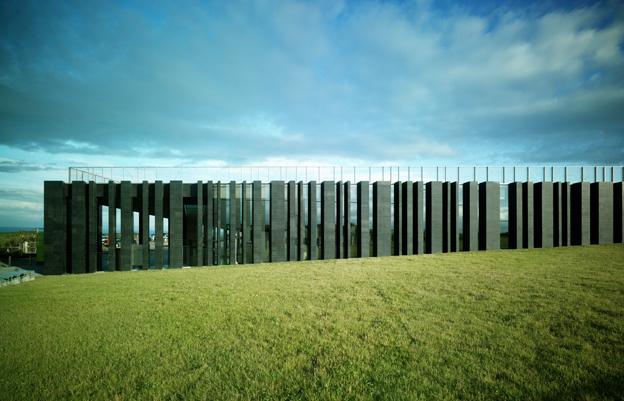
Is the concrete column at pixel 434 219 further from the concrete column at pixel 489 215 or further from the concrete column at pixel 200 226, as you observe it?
the concrete column at pixel 200 226

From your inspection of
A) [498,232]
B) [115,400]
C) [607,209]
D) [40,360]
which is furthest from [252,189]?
[607,209]

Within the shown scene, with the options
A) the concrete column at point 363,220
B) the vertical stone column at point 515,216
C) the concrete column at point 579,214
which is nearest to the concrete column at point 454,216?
the vertical stone column at point 515,216

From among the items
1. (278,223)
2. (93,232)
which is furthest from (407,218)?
(93,232)

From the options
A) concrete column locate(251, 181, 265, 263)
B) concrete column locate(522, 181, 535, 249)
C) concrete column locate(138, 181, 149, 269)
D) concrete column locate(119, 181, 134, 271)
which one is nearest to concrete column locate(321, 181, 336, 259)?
concrete column locate(251, 181, 265, 263)

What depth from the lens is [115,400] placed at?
5633mm

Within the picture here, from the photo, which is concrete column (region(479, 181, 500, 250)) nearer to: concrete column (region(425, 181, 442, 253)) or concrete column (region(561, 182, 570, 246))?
concrete column (region(425, 181, 442, 253))

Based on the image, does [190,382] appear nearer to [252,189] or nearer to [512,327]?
[512,327]

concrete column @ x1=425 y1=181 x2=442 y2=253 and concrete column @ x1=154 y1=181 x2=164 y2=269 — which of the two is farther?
concrete column @ x1=425 y1=181 x2=442 y2=253

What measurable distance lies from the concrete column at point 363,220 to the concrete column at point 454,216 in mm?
8082

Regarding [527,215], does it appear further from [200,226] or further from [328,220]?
[200,226]

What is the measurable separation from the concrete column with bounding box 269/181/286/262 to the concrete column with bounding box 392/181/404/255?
10.0 metres

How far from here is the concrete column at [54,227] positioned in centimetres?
2345

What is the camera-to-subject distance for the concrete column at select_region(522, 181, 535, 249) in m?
30.0

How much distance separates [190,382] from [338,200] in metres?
22.3
